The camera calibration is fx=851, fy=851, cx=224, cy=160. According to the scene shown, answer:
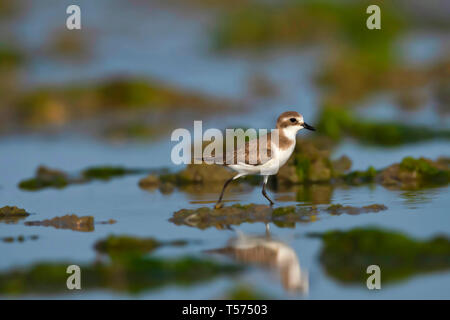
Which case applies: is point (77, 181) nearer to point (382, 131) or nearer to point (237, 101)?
point (382, 131)

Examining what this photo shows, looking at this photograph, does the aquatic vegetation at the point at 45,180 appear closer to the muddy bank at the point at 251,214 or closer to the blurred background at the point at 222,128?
the blurred background at the point at 222,128

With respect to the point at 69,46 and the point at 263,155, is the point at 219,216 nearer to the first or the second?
the point at 263,155

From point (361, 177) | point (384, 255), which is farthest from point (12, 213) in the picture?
point (384, 255)

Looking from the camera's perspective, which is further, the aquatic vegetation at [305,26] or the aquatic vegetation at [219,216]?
the aquatic vegetation at [305,26]

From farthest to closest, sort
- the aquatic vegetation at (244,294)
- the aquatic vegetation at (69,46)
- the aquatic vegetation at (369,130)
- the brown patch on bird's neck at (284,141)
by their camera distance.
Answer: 1. the aquatic vegetation at (69,46)
2. the aquatic vegetation at (369,130)
3. the brown patch on bird's neck at (284,141)
4. the aquatic vegetation at (244,294)

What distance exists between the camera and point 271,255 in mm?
7812

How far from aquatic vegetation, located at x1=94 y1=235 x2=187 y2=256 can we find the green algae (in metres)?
0.43

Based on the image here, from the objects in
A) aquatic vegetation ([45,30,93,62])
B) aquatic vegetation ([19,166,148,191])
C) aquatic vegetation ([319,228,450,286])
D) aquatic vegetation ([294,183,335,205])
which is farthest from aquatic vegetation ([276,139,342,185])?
aquatic vegetation ([45,30,93,62])

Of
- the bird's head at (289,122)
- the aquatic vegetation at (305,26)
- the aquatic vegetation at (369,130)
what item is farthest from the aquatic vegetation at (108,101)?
the bird's head at (289,122)

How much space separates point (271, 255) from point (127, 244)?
4.57ft

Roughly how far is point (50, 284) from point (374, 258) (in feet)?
9.26

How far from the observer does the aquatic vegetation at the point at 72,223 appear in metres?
9.19

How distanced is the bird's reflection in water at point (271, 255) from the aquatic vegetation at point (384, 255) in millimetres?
283

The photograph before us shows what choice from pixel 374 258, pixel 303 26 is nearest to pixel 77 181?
pixel 374 258
